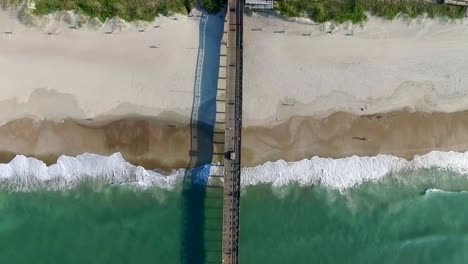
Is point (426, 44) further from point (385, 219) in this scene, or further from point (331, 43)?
point (385, 219)

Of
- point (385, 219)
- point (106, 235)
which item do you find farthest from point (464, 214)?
point (106, 235)

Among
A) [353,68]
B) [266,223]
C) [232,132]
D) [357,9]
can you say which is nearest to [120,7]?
[232,132]

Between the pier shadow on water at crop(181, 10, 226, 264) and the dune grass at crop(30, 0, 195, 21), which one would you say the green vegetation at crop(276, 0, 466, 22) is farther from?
the dune grass at crop(30, 0, 195, 21)

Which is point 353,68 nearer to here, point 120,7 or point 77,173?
point 120,7

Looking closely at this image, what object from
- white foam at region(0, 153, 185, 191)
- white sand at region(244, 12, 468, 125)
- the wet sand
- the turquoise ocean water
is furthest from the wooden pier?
white foam at region(0, 153, 185, 191)

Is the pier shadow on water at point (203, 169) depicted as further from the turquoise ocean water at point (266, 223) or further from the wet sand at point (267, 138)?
the wet sand at point (267, 138)
